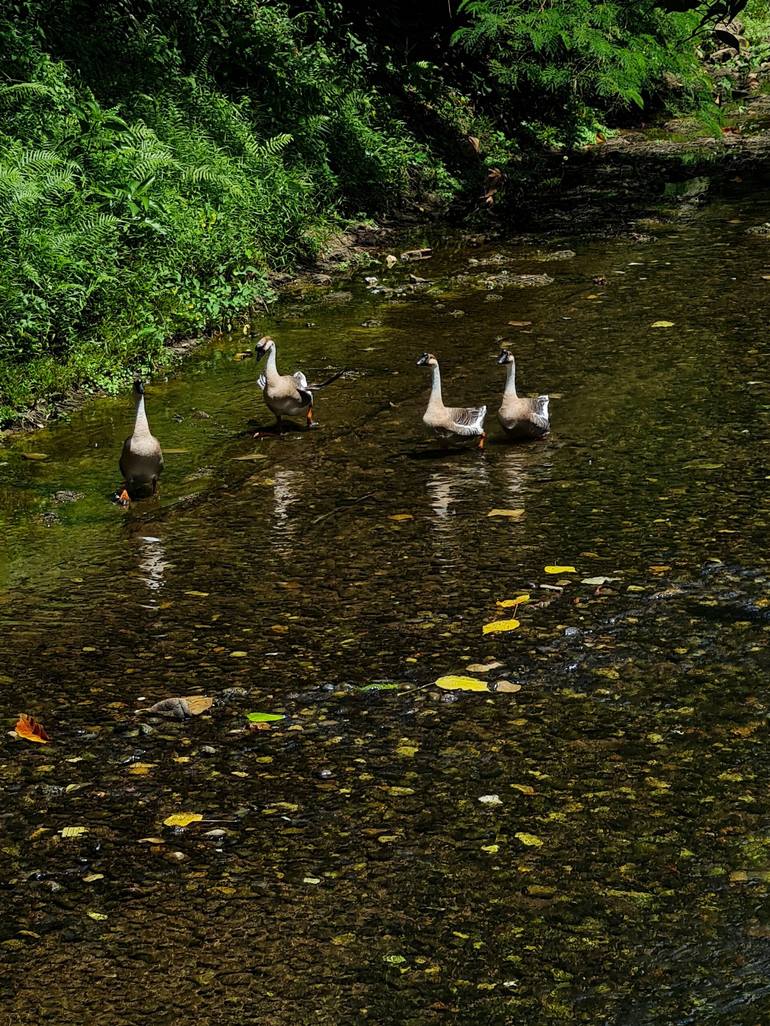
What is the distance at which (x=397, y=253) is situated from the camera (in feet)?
46.8

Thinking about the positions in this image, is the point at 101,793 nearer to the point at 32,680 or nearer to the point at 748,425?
the point at 32,680

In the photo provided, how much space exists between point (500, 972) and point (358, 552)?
3.30 meters

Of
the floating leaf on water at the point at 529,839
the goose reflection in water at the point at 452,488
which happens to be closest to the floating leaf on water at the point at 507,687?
the floating leaf on water at the point at 529,839

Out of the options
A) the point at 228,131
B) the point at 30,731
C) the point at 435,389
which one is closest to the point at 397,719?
the point at 30,731

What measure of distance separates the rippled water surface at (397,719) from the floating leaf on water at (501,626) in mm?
45

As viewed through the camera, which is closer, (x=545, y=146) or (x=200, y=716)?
(x=200, y=716)

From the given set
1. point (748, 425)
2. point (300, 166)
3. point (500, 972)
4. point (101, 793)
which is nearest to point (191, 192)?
A: point (300, 166)

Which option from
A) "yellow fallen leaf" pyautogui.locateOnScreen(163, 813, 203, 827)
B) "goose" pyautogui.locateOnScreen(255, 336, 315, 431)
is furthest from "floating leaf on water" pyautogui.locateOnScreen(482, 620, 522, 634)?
"goose" pyautogui.locateOnScreen(255, 336, 315, 431)

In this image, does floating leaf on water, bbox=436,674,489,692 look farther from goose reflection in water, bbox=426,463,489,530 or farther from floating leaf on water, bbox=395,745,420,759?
goose reflection in water, bbox=426,463,489,530

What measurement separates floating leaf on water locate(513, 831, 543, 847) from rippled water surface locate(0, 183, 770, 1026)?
0.02 metres

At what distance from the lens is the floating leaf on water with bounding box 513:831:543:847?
4.11m

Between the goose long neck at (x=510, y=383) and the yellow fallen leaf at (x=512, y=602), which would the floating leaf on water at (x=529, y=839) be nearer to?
the yellow fallen leaf at (x=512, y=602)

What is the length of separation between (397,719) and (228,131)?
1054cm

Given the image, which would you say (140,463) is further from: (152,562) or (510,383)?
(510,383)
